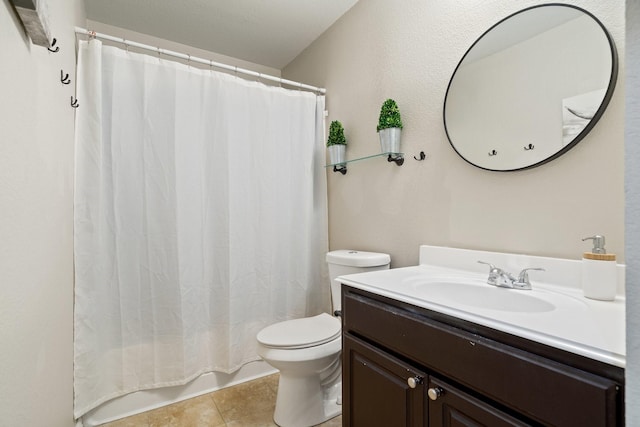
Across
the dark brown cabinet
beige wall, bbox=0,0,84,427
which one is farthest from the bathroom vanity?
beige wall, bbox=0,0,84,427

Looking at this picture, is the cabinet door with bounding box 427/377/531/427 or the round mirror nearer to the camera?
the cabinet door with bounding box 427/377/531/427

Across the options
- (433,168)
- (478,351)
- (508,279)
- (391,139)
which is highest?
(391,139)

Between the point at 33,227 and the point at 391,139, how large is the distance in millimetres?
1480

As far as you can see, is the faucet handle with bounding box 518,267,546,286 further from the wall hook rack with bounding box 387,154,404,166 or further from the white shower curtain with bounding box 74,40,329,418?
the white shower curtain with bounding box 74,40,329,418

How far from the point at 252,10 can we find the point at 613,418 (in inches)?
97.1

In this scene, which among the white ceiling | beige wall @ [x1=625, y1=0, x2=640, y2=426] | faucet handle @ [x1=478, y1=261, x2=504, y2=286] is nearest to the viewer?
beige wall @ [x1=625, y1=0, x2=640, y2=426]

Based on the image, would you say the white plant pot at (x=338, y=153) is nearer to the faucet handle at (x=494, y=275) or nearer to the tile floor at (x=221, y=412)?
the faucet handle at (x=494, y=275)

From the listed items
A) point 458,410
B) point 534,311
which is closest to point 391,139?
point 534,311

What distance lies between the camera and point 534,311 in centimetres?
101

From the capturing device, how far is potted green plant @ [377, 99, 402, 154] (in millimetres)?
1662

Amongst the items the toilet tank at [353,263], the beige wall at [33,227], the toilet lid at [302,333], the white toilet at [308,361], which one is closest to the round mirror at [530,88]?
the toilet tank at [353,263]

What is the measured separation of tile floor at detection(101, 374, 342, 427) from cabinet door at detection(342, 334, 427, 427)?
587mm

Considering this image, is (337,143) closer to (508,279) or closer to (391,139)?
(391,139)

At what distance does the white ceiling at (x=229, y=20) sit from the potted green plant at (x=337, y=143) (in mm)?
758
